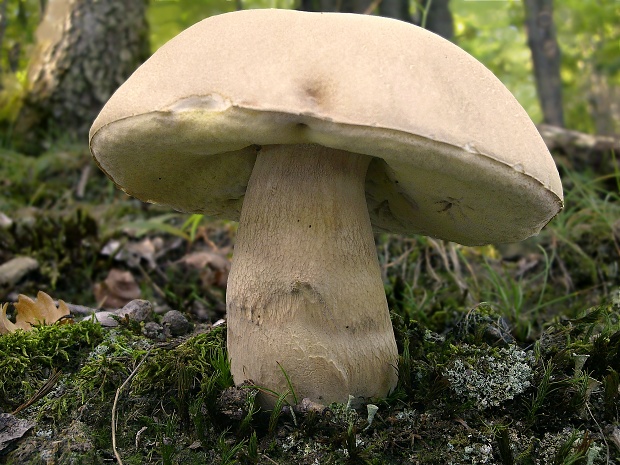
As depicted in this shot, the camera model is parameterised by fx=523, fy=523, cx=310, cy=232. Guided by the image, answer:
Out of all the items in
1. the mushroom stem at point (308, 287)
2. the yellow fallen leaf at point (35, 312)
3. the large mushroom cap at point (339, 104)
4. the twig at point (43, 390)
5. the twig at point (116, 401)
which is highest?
the large mushroom cap at point (339, 104)

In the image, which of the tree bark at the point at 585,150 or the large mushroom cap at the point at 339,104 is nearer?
the large mushroom cap at the point at 339,104

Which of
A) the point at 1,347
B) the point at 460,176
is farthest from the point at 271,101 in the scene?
the point at 1,347

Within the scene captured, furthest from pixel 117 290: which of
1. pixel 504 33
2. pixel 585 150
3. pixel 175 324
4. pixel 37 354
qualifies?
pixel 504 33

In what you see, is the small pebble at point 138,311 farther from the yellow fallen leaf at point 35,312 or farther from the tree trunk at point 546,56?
the tree trunk at point 546,56

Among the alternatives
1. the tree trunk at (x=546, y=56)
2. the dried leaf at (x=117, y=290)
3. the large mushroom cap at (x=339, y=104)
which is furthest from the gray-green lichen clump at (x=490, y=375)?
the tree trunk at (x=546, y=56)

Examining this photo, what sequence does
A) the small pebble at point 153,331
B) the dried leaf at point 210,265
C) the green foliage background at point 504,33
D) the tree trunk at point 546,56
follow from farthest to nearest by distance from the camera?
the tree trunk at point 546,56
the green foliage background at point 504,33
the dried leaf at point 210,265
the small pebble at point 153,331

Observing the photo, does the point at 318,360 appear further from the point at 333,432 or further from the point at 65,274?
the point at 65,274

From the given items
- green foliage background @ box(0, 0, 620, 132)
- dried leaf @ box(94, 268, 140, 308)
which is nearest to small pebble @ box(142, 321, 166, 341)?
dried leaf @ box(94, 268, 140, 308)
